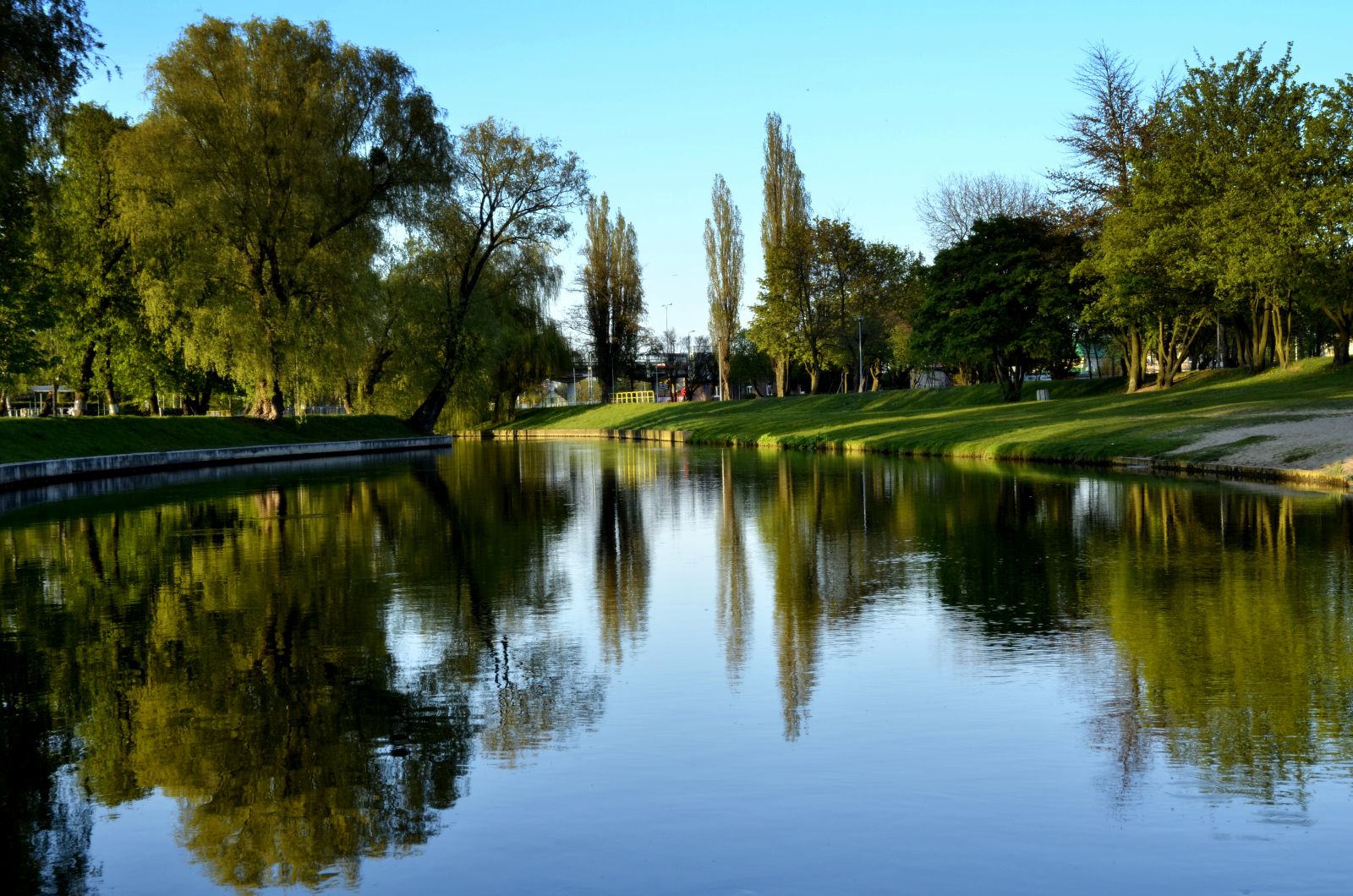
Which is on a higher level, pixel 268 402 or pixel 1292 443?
pixel 268 402

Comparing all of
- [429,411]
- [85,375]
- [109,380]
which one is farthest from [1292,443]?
[429,411]

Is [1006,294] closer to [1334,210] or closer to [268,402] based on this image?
[1334,210]

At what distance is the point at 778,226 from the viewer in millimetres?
84188

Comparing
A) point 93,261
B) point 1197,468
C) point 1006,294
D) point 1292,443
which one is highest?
point 93,261

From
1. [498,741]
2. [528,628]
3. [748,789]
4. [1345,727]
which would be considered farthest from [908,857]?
[528,628]

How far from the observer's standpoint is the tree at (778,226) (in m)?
82.4

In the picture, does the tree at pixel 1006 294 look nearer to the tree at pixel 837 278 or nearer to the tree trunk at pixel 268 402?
the tree at pixel 837 278

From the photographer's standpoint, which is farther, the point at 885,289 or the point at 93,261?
the point at 885,289

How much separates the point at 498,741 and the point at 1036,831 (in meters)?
3.13

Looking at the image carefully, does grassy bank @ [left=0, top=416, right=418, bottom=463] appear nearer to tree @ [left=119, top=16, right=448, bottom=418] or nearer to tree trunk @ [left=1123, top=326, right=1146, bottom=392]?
tree @ [left=119, top=16, right=448, bottom=418]

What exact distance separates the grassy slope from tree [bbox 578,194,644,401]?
24.9m

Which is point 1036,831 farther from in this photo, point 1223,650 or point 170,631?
point 170,631

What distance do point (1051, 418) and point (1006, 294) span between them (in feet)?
50.9

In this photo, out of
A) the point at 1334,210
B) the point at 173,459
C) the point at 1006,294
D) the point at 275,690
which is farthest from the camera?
the point at 1006,294
